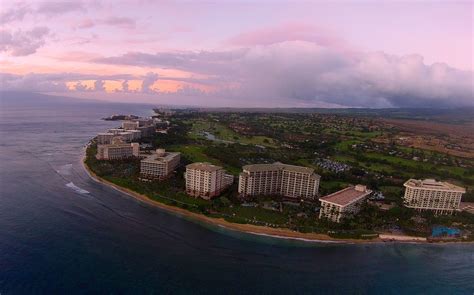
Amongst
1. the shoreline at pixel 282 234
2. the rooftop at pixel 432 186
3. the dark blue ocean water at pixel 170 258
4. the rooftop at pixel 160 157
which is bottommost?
the dark blue ocean water at pixel 170 258

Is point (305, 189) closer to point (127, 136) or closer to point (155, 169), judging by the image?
point (155, 169)

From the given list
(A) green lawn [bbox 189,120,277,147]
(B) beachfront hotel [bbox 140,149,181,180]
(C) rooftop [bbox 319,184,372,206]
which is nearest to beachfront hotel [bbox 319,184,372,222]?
(C) rooftop [bbox 319,184,372,206]

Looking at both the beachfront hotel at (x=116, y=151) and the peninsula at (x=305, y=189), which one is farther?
the beachfront hotel at (x=116, y=151)

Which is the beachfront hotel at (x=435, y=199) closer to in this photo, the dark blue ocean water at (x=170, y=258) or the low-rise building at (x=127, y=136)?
the dark blue ocean water at (x=170, y=258)

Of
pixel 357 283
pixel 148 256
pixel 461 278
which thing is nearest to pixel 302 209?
pixel 357 283

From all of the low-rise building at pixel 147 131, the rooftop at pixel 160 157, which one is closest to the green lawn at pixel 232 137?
the low-rise building at pixel 147 131

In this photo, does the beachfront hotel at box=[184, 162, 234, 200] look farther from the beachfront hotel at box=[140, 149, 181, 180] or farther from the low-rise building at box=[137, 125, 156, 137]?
the low-rise building at box=[137, 125, 156, 137]
